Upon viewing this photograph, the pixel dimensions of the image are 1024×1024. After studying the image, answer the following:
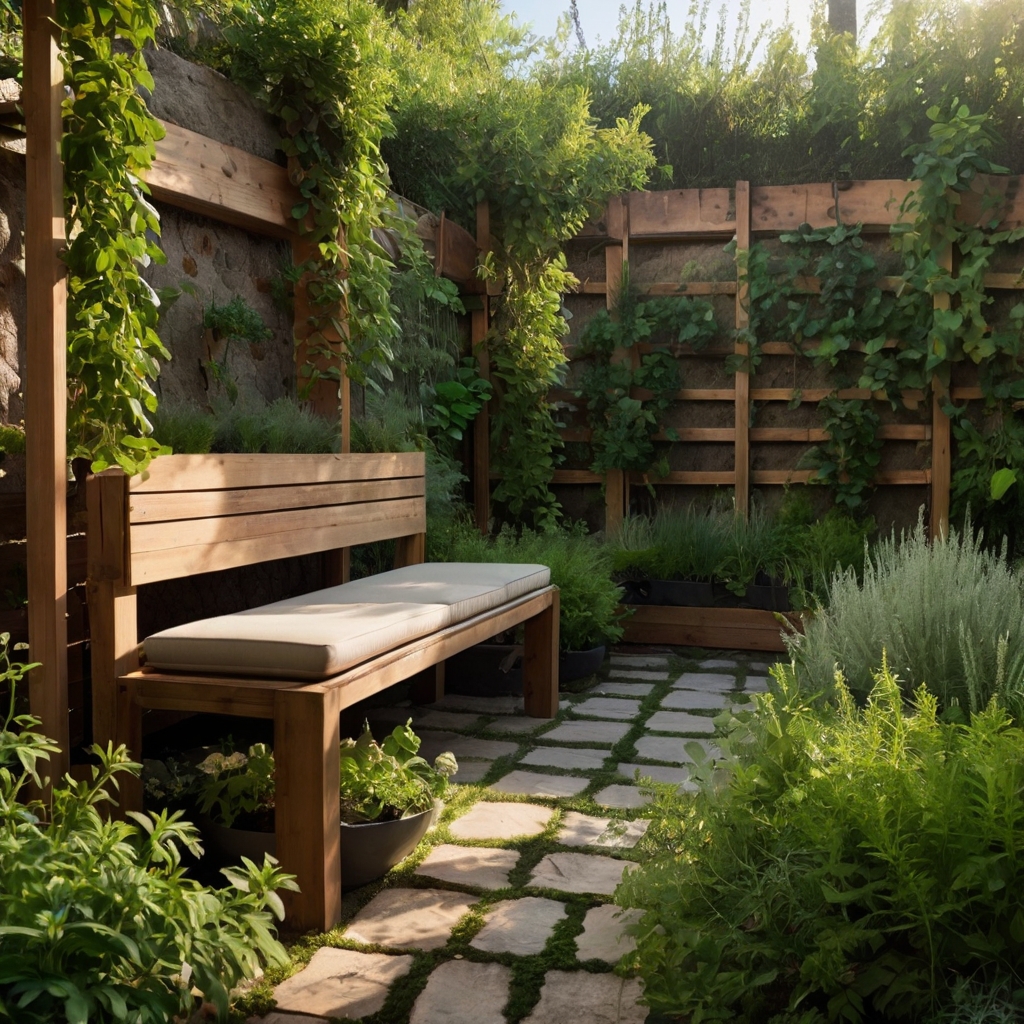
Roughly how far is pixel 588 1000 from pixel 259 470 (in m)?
1.78

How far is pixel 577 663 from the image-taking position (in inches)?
183

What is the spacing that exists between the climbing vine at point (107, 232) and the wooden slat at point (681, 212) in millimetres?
4203

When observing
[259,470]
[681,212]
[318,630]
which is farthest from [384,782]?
[681,212]

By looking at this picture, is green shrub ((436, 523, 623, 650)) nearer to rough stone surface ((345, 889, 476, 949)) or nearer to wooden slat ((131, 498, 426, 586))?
wooden slat ((131, 498, 426, 586))

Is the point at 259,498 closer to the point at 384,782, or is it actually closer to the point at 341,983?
the point at 384,782

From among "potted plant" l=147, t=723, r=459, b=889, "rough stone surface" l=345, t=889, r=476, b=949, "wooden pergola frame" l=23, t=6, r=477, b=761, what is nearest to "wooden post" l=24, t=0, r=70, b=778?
"wooden pergola frame" l=23, t=6, r=477, b=761

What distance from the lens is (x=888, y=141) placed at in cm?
638

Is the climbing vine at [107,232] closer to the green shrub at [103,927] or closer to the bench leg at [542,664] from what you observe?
the green shrub at [103,927]

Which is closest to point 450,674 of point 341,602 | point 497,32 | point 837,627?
point 341,602

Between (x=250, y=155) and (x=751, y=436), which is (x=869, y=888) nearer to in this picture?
(x=250, y=155)

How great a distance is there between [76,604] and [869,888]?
207cm

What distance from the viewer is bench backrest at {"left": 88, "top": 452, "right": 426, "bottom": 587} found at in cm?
246

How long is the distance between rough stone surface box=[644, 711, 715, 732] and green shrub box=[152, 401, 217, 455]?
197cm

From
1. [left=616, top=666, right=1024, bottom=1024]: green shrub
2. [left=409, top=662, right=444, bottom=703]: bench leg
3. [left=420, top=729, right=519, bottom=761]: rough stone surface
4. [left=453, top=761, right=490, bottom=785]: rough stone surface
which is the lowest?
[left=420, top=729, right=519, bottom=761]: rough stone surface
